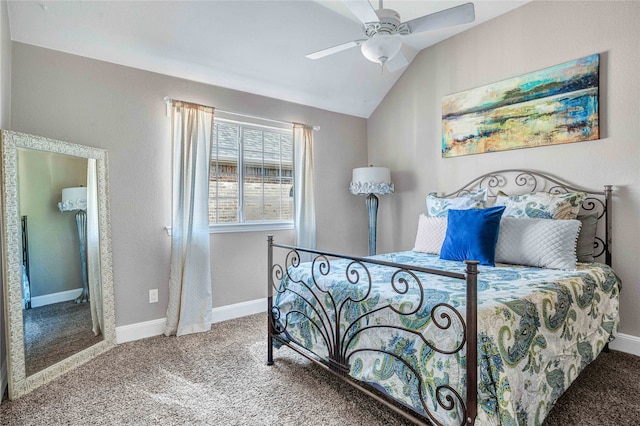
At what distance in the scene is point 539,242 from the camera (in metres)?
2.42

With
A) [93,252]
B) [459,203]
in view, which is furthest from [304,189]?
[93,252]

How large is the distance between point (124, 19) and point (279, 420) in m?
3.00

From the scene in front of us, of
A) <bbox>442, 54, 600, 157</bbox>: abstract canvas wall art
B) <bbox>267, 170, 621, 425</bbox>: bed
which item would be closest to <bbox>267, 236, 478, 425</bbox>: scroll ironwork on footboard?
<bbox>267, 170, 621, 425</bbox>: bed

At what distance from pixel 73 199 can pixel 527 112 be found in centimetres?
386

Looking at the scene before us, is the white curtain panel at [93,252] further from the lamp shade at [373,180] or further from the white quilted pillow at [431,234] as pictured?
the white quilted pillow at [431,234]

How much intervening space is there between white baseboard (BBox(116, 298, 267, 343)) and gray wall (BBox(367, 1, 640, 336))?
1844 millimetres

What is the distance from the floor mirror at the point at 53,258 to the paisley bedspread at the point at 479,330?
5.05ft

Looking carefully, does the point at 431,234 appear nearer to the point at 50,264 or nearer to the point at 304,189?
the point at 304,189

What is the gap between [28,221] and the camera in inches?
87.7

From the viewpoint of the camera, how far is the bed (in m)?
1.34

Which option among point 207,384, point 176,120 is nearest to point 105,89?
point 176,120

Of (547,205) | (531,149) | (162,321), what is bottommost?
(162,321)

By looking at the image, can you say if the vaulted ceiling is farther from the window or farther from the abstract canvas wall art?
the abstract canvas wall art

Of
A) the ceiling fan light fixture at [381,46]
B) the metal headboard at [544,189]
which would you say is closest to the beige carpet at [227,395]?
the metal headboard at [544,189]
